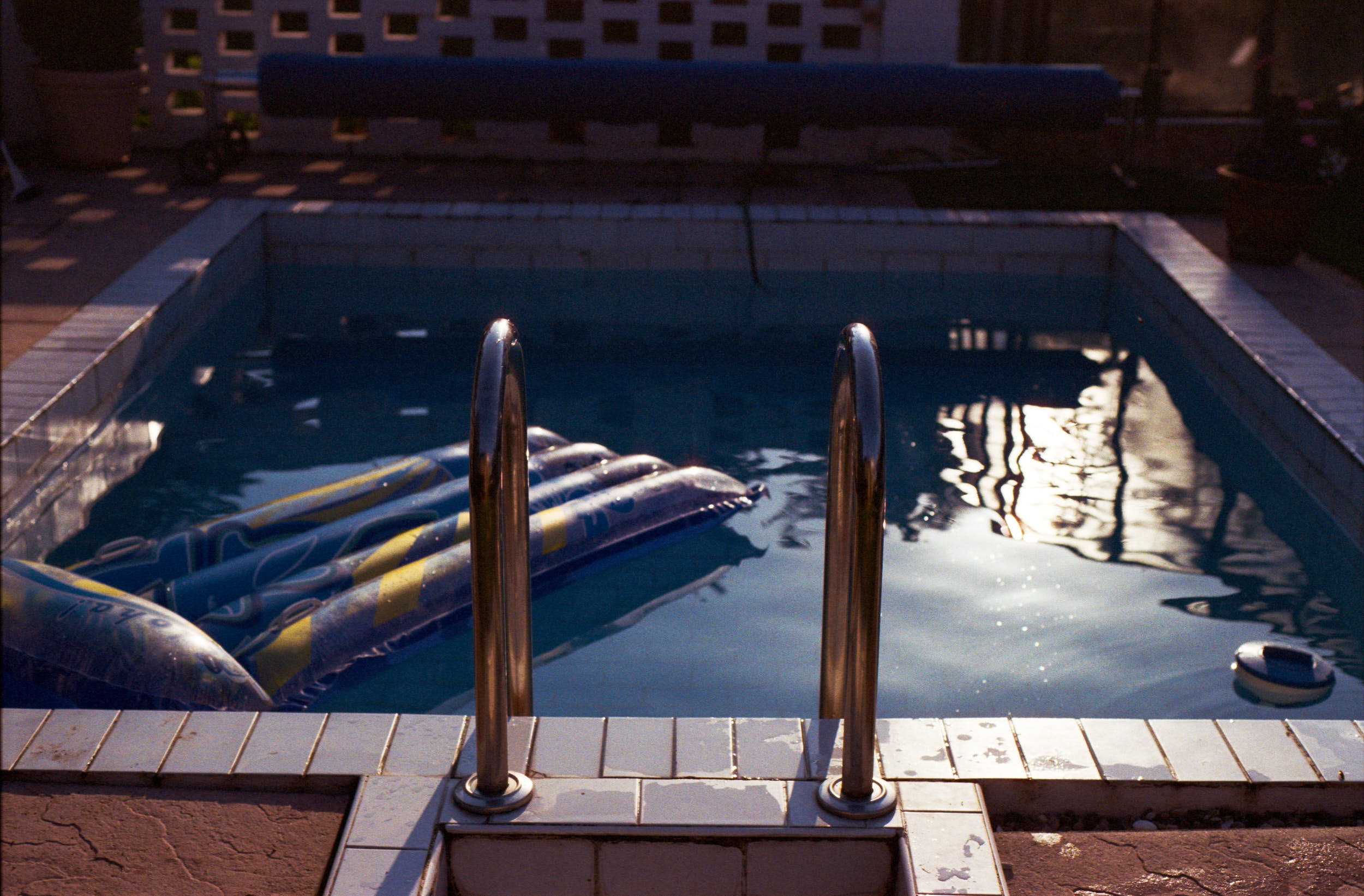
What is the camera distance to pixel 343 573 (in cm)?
365

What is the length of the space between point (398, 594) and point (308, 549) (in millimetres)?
429

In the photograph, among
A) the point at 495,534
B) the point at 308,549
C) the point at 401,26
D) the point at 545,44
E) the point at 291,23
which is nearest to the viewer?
the point at 495,534

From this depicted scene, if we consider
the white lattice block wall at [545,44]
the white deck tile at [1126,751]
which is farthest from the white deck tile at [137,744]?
the white lattice block wall at [545,44]

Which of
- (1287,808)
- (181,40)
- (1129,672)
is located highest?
(181,40)

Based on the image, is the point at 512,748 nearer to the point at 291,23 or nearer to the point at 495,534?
the point at 495,534

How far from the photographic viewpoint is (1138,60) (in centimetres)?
1030

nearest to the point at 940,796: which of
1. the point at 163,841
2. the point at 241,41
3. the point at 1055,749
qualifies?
the point at 1055,749

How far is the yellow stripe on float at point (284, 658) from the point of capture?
321cm

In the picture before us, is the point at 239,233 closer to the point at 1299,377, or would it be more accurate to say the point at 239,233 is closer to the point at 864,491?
the point at 1299,377

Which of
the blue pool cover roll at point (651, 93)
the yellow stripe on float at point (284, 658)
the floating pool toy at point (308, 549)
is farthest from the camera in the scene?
the blue pool cover roll at point (651, 93)

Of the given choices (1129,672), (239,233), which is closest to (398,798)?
(1129,672)

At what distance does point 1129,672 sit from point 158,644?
244 centimetres

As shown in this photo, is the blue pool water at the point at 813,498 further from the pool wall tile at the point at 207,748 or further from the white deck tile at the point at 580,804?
the white deck tile at the point at 580,804

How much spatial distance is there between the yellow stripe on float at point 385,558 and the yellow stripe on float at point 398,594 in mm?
89
